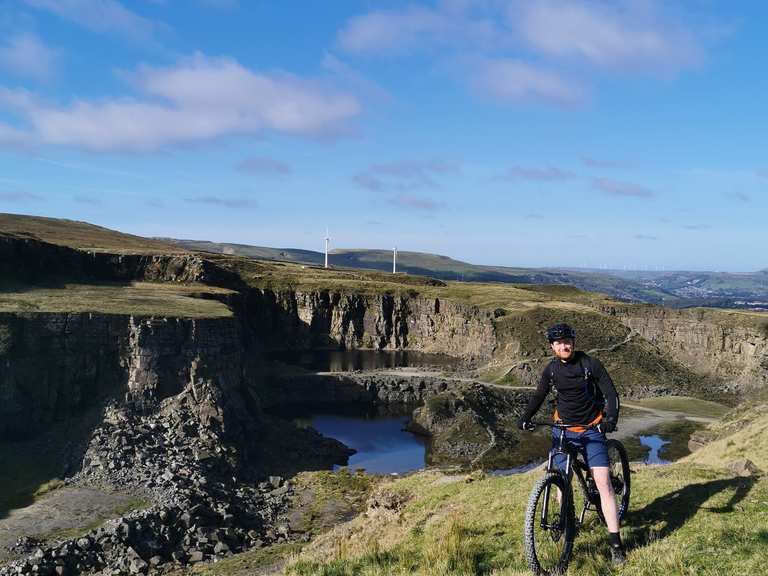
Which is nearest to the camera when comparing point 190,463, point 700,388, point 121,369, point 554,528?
point 554,528

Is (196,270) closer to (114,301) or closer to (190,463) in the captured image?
(114,301)

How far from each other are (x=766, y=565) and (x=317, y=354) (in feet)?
425

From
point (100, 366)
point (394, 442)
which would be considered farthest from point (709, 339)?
point (100, 366)

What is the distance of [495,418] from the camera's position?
258ft

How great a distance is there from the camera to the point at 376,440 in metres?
75.4

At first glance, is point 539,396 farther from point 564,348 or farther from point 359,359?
point 359,359

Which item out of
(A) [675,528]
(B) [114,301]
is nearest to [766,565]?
(A) [675,528]

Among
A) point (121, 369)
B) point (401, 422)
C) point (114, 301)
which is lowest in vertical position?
point (401, 422)

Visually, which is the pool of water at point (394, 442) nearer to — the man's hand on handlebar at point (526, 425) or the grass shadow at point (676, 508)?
the grass shadow at point (676, 508)

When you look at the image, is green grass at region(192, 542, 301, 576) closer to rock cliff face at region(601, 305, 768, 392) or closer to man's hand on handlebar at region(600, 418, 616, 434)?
man's hand on handlebar at region(600, 418, 616, 434)

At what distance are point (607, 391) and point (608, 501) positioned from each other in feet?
6.83

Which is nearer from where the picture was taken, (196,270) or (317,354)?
(196,270)

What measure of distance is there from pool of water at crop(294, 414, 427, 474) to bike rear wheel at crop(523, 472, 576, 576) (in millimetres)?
49985

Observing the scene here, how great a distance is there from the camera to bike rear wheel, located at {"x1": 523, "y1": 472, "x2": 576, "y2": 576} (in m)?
11.7
